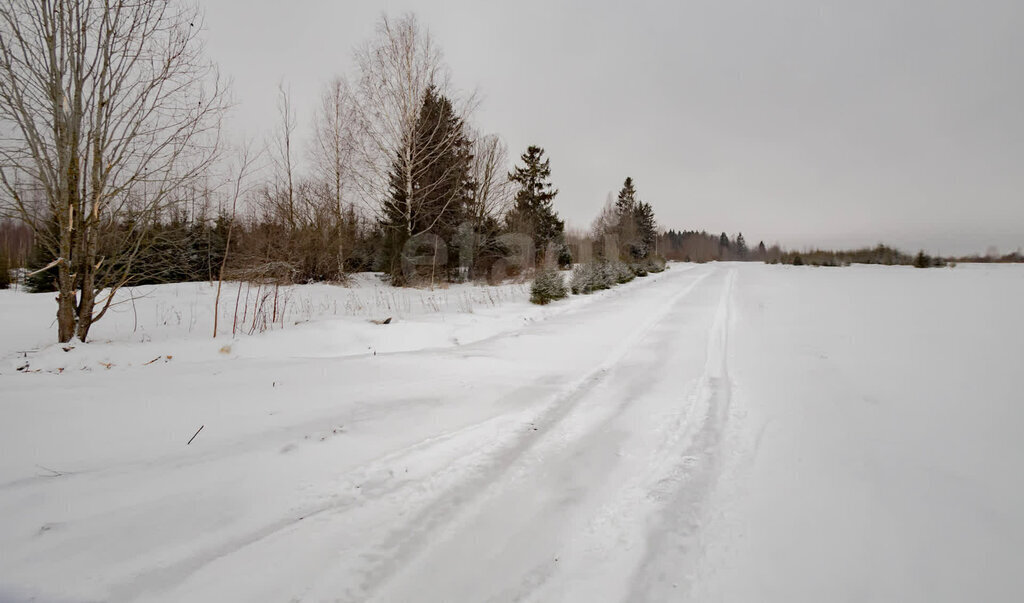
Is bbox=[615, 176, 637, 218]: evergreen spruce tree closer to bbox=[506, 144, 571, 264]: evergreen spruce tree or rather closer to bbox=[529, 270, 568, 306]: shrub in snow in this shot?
bbox=[506, 144, 571, 264]: evergreen spruce tree

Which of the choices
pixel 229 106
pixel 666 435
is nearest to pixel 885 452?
pixel 666 435

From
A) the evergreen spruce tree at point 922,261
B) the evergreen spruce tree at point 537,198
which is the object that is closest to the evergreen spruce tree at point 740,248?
the evergreen spruce tree at point 922,261

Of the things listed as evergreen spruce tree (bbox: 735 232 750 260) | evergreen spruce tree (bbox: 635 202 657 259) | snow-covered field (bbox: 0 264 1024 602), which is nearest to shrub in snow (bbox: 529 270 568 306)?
snow-covered field (bbox: 0 264 1024 602)

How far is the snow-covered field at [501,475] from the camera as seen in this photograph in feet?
5.43

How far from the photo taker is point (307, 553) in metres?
1.78

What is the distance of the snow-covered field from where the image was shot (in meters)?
1.66

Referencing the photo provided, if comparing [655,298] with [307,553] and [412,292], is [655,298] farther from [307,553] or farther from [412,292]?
[307,553]

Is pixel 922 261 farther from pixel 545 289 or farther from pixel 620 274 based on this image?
pixel 545 289

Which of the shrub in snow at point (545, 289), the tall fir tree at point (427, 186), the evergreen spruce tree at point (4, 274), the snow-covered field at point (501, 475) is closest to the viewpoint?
the snow-covered field at point (501, 475)

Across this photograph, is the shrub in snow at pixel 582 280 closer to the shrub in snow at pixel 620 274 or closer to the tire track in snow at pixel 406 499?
the shrub in snow at pixel 620 274

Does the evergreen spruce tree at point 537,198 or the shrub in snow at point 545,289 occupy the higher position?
the evergreen spruce tree at point 537,198

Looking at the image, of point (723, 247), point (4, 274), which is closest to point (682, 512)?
point (4, 274)

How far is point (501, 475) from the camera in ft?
8.11

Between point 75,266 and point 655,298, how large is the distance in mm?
12926
